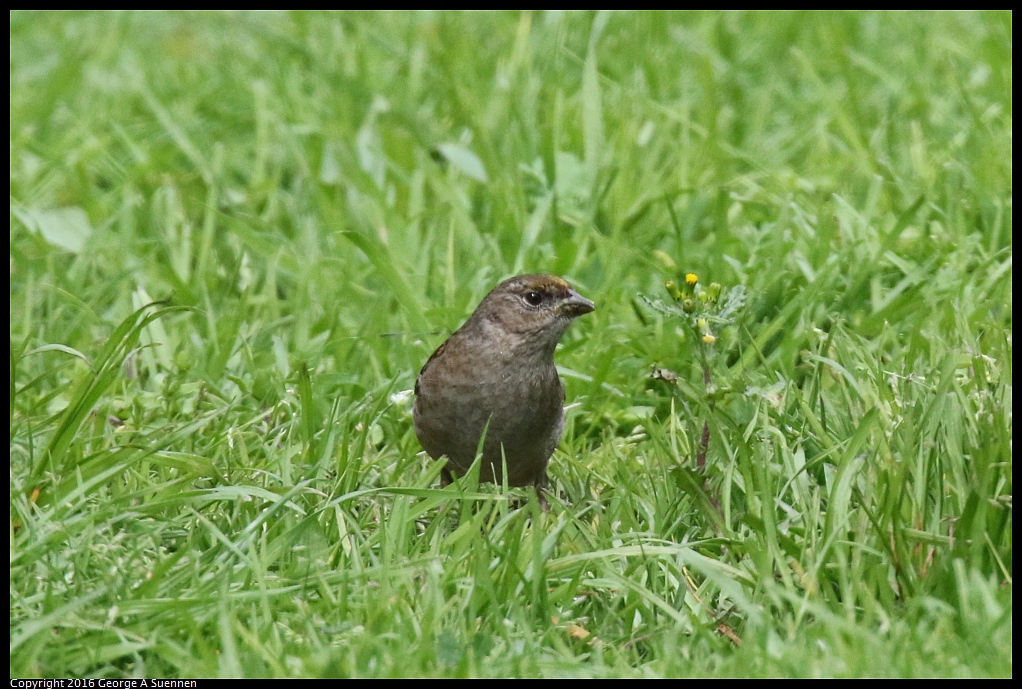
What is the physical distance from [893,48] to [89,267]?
4898 mm

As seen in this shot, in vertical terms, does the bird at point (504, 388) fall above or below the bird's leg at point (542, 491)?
above

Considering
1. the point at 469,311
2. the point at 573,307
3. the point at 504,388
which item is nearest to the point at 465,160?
the point at 469,311

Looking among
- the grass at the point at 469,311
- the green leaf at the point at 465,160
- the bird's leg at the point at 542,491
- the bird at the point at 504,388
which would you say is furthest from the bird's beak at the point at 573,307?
the green leaf at the point at 465,160

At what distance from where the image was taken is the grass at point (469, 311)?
11.1 ft

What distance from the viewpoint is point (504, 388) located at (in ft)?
13.8

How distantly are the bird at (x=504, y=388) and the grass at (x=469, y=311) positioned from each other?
6.5 inches

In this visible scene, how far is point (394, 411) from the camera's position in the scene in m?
4.80

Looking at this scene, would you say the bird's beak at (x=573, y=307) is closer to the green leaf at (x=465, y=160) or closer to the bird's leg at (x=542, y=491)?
the bird's leg at (x=542, y=491)

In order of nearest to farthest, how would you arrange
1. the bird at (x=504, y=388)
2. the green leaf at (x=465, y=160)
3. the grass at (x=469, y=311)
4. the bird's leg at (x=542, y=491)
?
the grass at (x=469, y=311)
the bird at (x=504, y=388)
the bird's leg at (x=542, y=491)
the green leaf at (x=465, y=160)

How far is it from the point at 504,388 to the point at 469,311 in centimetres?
123

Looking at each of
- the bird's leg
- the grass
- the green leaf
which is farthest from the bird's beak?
the green leaf

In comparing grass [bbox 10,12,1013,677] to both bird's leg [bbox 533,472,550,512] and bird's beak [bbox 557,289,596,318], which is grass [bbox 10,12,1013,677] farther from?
bird's beak [bbox 557,289,596,318]
